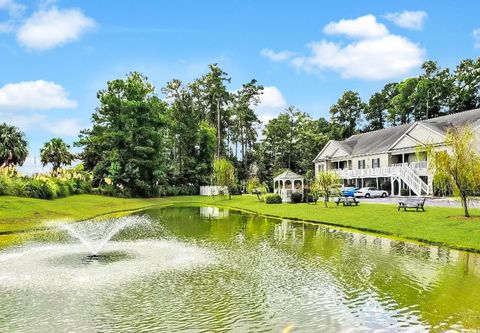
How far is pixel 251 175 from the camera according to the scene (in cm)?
8475

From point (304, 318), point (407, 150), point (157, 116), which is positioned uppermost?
point (157, 116)

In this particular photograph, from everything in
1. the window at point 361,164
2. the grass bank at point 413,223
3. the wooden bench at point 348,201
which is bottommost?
the grass bank at point 413,223

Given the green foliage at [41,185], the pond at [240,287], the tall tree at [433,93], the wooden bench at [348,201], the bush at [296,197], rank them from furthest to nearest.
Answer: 1. the tall tree at [433,93]
2. the bush at [296,197]
3. the wooden bench at [348,201]
4. the green foliage at [41,185]
5. the pond at [240,287]

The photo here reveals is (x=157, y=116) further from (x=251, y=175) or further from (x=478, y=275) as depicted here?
(x=478, y=275)

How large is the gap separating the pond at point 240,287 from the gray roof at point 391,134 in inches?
1295

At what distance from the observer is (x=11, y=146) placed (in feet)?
209

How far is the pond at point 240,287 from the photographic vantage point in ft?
28.0

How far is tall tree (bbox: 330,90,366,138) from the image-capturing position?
3221 inches

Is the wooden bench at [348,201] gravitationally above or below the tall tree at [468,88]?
below

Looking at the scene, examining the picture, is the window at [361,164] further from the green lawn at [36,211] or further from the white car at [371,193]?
the green lawn at [36,211]

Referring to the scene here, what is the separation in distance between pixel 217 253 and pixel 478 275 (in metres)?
8.64

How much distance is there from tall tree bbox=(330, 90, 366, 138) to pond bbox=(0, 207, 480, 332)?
65871 millimetres

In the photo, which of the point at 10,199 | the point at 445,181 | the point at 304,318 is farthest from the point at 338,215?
the point at 10,199

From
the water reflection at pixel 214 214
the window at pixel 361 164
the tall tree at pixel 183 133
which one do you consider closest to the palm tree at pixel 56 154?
the tall tree at pixel 183 133
